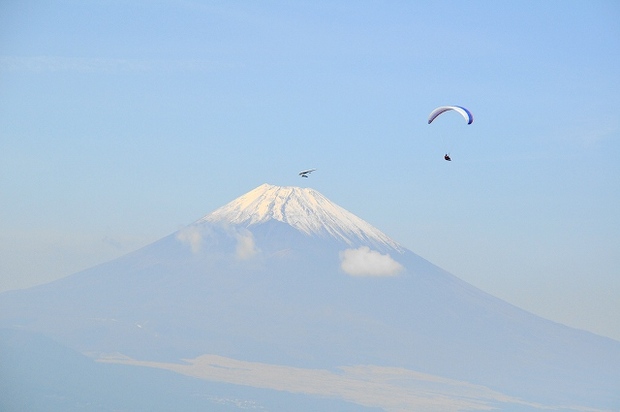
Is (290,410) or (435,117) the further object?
(290,410)

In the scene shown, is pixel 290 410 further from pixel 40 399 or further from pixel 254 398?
pixel 40 399

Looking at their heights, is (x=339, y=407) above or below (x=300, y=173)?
above

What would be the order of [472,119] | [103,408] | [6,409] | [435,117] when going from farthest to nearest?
[103,408] → [6,409] → [435,117] → [472,119]

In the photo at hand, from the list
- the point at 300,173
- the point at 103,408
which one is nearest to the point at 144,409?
the point at 103,408

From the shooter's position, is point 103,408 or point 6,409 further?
point 103,408

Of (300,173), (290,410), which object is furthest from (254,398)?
(300,173)

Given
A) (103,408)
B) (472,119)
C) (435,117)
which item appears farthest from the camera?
(103,408)

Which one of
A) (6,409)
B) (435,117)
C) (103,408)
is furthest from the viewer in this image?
(103,408)

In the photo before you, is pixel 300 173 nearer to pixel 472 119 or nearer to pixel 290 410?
pixel 472 119

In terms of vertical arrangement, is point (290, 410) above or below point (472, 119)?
above
